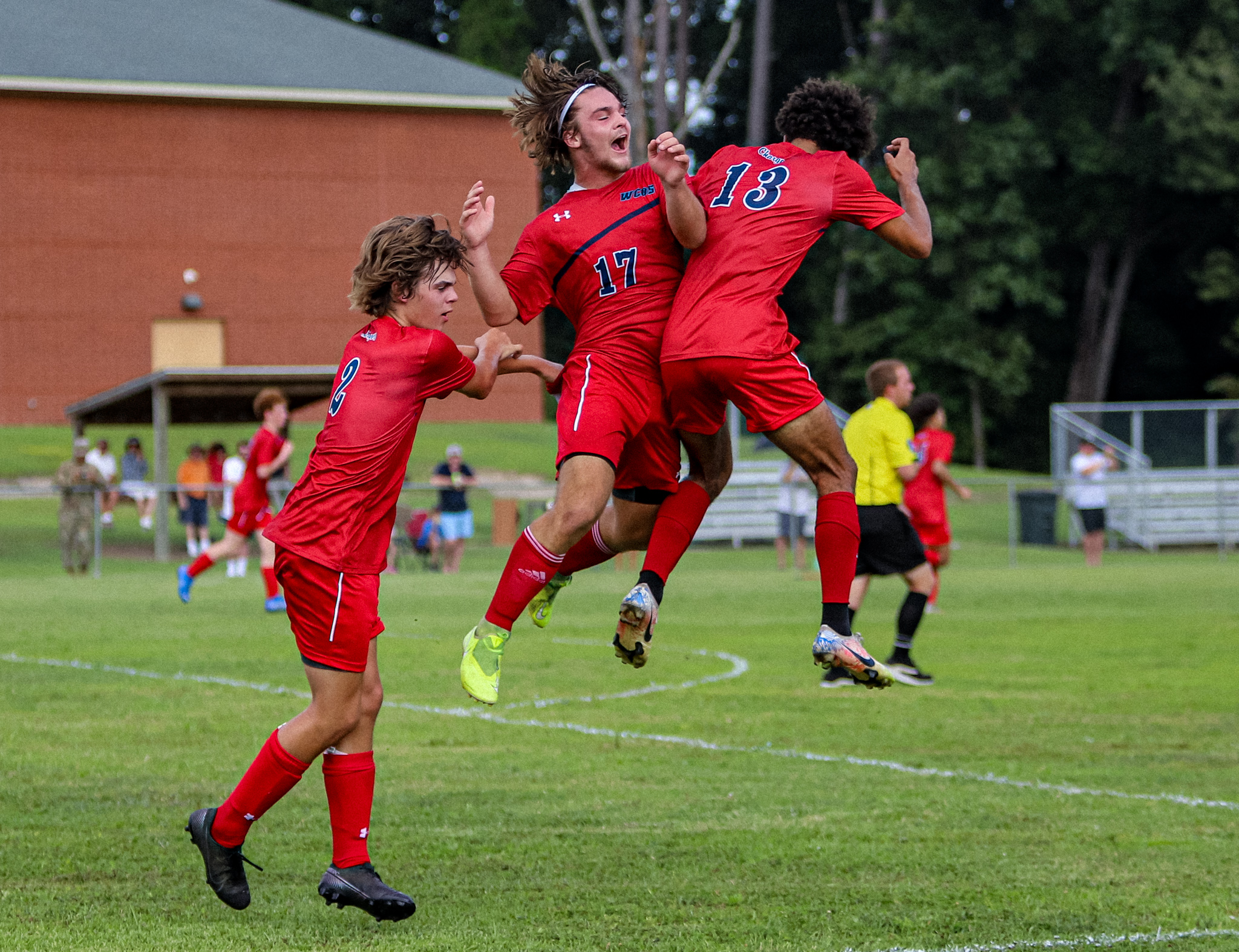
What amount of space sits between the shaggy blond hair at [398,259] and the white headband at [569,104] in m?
0.75

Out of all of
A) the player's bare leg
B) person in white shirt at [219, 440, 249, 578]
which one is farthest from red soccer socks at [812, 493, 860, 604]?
person in white shirt at [219, 440, 249, 578]

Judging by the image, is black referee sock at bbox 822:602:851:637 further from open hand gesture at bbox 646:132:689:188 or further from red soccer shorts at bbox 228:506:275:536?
red soccer shorts at bbox 228:506:275:536

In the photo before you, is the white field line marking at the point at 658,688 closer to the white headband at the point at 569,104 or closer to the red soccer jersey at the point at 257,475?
the red soccer jersey at the point at 257,475

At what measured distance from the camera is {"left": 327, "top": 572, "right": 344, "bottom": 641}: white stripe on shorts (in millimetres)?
5371

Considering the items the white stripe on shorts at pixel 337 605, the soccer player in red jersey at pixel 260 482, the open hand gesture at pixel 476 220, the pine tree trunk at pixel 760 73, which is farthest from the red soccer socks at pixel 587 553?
the pine tree trunk at pixel 760 73

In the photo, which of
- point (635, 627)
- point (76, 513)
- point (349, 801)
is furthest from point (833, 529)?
point (76, 513)

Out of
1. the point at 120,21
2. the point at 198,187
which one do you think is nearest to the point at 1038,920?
the point at 198,187

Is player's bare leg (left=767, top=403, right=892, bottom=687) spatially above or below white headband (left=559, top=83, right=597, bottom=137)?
below

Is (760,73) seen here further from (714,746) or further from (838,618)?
(838,618)

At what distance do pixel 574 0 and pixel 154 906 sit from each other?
5797 cm

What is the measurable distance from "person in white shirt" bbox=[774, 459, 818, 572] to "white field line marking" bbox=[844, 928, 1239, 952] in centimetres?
1720

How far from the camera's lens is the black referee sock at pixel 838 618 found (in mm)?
5816

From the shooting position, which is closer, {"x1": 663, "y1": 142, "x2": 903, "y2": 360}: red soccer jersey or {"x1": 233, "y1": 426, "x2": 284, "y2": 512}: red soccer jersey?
{"x1": 663, "y1": 142, "x2": 903, "y2": 360}: red soccer jersey

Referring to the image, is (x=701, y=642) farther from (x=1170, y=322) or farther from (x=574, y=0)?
(x=574, y=0)
